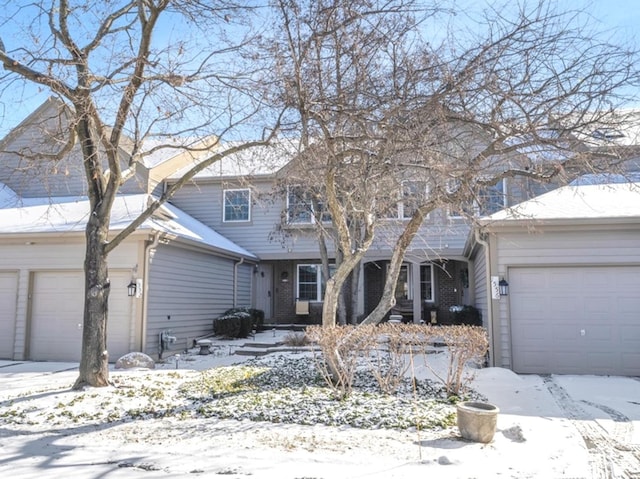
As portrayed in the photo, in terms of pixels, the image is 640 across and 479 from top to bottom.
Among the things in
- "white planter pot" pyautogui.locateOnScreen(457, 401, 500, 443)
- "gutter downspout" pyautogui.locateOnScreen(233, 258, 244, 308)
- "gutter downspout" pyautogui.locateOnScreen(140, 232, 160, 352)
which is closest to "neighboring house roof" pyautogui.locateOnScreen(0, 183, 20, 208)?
"gutter downspout" pyautogui.locateOnScreen(140, 232, 160, 352)

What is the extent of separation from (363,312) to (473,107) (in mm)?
11403

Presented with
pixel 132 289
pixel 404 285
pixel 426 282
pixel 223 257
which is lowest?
pixel 132 289

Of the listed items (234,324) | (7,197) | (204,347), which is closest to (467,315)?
(234,324)

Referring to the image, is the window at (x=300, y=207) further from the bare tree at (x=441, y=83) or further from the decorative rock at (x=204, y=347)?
the bare tree at (x=441, y=83)

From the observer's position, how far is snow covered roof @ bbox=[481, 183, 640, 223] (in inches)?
374

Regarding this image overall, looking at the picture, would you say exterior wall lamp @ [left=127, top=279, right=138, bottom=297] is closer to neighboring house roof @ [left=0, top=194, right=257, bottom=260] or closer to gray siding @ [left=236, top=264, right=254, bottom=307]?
neighboring house roof @ [left=0, top=194, right=257, bottom=260]

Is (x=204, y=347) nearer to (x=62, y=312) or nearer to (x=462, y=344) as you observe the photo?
(x=62, y=312)

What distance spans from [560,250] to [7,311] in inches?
509

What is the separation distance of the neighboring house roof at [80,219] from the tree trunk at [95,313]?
9.34 ft

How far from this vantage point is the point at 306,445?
5.02 m

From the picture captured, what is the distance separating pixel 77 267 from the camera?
38.2 ft

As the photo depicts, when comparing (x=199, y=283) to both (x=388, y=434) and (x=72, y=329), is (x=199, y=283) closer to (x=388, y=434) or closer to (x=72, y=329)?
(x=72, y=329)

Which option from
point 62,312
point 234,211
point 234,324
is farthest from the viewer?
point 234,211

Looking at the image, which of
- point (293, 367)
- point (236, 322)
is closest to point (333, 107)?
point (293, 367)
